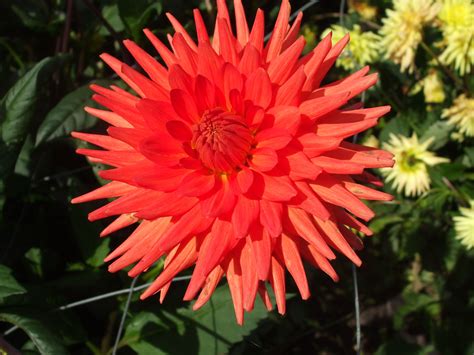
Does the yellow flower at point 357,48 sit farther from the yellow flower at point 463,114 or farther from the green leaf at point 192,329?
the green leaf at point 192,329

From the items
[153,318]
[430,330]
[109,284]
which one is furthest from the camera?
[430,330]

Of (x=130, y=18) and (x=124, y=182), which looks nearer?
(x=124, y=182)

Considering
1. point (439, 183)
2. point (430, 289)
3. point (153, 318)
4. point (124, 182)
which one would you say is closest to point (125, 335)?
point (153, 318)

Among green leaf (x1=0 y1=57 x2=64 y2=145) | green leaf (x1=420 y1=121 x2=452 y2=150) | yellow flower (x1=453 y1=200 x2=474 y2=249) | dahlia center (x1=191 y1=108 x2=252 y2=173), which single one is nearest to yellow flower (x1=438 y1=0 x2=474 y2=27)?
green leaf (x1=420 y1=121 x2=452 y2=150)

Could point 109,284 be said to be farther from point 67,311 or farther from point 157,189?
point 157,189

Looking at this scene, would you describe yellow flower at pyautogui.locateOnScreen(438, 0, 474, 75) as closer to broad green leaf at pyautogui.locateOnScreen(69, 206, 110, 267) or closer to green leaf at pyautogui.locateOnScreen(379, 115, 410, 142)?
green leaf at pyautogui.locateOnScreen(379, 115, 410, 142)
